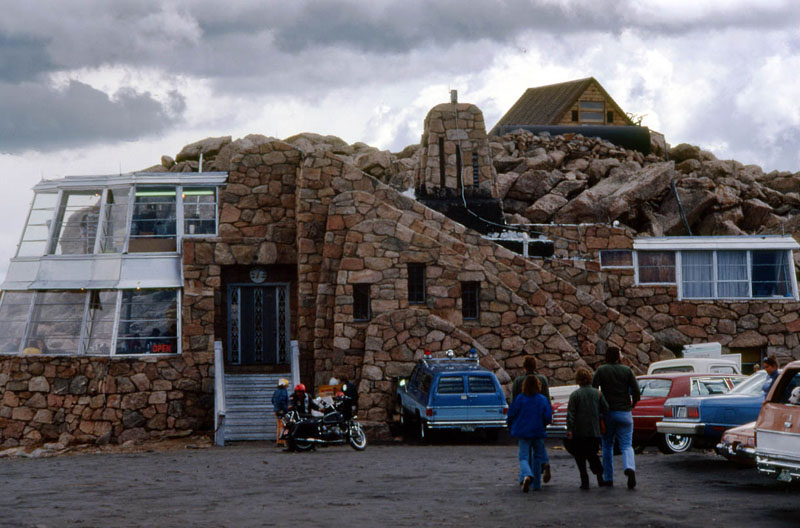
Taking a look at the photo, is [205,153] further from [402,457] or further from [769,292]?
[402,457]

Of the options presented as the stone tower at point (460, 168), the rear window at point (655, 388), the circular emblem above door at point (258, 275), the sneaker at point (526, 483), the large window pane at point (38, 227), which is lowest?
the sneaker at point (526, 483)

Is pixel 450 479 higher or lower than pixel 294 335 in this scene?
lower

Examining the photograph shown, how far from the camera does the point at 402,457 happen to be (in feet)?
63.5

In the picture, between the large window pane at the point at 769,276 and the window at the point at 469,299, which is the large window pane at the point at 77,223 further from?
the large window pane at the point at 769,276

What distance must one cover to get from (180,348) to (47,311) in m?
3.70

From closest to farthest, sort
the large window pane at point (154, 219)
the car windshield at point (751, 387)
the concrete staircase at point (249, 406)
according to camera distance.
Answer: the car windshield at point (751, 387)
the concrete staircase at point (249, 406)
the large window pane at point (154, 219)

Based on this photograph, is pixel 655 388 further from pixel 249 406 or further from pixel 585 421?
pixel 249 406

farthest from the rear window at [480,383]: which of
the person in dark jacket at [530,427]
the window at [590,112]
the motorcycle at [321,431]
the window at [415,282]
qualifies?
the window at [590,112]

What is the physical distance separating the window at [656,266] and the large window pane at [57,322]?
1652 cm

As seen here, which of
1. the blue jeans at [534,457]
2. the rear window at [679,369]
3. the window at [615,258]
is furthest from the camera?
the window at [615,258]

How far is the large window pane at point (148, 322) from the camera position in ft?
→ 90.9

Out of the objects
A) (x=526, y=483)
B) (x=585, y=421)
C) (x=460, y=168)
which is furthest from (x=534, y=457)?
(x=460, y=168)

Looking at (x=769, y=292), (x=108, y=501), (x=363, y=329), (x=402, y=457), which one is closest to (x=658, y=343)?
(x=769, y=292)

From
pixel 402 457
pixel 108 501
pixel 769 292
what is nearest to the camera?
pixel 108 501
